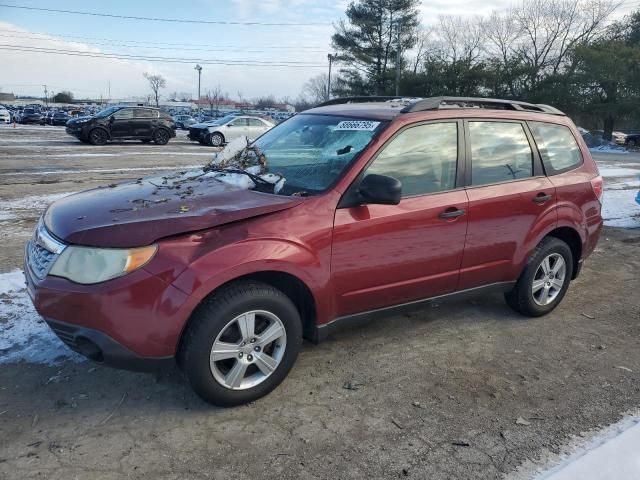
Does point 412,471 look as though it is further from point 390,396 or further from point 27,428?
point 27,428

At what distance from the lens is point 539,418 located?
3.12 m

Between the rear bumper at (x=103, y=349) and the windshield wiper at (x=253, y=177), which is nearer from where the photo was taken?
the rear bumper at (x=103, y=349)

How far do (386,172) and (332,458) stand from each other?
5.98ft

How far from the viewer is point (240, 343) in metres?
3.04

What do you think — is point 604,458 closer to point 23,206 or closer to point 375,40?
point 23,206

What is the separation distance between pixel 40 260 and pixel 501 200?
10.4ft

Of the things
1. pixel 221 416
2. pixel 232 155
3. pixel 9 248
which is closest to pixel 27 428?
pixel 221 416

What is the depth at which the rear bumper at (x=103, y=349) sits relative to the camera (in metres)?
2.75

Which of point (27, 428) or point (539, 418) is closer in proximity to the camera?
point (27, 428)

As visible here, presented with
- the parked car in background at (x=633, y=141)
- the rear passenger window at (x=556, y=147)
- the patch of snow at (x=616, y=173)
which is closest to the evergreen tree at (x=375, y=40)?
the parked car in background at (x=633, y=141)

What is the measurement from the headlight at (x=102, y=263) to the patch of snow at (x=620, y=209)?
7.98 m

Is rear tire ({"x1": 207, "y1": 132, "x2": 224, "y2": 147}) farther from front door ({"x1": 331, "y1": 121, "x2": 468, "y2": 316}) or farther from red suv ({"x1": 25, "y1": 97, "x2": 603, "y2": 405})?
front door ({"x1": 331, "y1": 121, "x2": 468, "y2": 316})

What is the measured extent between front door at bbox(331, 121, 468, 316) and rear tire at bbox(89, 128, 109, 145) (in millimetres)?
19327

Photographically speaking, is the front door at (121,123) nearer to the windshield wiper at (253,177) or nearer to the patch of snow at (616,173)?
the patch of snow at (616,173)
